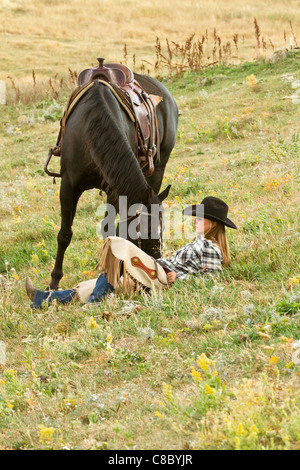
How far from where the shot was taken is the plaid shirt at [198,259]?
551 centimetres

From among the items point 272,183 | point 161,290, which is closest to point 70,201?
point 161,290

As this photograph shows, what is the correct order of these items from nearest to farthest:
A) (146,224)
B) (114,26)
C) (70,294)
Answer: (146,224), (70,294), (114,26)

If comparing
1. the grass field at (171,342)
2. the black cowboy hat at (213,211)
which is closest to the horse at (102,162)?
the black cowboy hat at (213,211)

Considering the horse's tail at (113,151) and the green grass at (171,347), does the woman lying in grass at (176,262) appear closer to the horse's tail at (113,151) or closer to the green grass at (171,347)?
the green grass at (171,347)

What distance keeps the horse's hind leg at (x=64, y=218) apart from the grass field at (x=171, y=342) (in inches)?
6.6

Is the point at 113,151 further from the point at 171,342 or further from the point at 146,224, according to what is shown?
the point at 171,342

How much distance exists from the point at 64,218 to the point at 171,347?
2963 mm

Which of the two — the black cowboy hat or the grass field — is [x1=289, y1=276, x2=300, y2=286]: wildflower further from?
the black cowboy hat

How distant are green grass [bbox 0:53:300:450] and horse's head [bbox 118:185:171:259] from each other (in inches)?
19.8

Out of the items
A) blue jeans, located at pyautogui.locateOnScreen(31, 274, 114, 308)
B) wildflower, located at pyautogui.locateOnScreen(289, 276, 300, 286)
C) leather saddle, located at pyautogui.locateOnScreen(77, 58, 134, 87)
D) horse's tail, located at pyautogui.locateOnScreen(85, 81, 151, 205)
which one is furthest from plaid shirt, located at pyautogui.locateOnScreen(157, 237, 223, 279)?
leather saddle, located at pyautogui.locateOnScreen(77, 58, 134, 87)

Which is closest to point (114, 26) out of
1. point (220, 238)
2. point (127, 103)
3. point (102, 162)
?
point (127, 103)

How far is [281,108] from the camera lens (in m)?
13.5

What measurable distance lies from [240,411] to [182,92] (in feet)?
57.2

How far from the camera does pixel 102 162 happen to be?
5457mm
